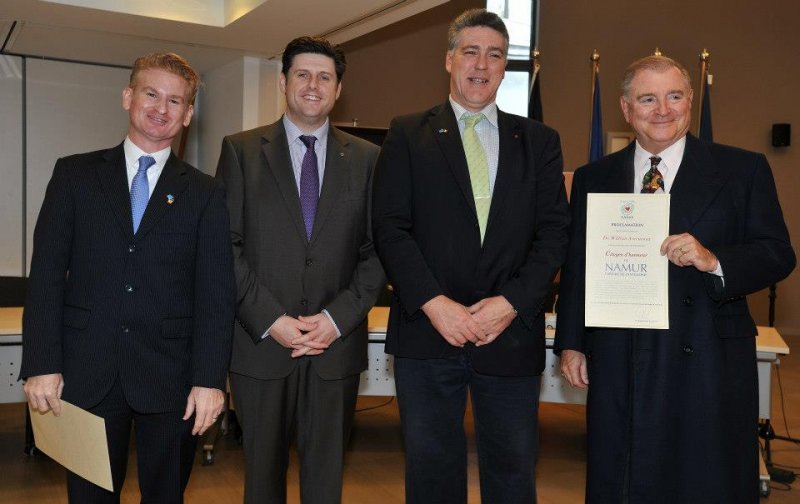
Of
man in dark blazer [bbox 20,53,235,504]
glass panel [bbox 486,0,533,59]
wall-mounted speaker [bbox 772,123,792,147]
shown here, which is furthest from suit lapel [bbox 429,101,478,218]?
wall-mounted speaker [bbox 772,123,792,147]

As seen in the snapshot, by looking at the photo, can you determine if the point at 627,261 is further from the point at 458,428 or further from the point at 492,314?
the point at 458,428

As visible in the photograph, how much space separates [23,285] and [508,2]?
24.2 feet

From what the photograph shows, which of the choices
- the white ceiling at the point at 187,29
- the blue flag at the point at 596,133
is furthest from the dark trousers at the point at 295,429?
the blue flag at the point at 596,133

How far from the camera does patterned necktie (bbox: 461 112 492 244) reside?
101 inches

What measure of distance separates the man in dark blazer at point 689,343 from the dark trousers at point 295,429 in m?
0.82

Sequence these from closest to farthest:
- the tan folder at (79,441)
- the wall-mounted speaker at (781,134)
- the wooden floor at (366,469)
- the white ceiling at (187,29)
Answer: the tan folder at (79,441), the wooden floor at (366,469), the white ceiling at (187,29), the wall-mounted speaker at (781,134)

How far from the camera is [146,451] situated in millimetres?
2305

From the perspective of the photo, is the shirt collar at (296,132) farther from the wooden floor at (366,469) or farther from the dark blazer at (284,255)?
the wooden floor at (366,469)

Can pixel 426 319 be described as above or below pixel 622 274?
below

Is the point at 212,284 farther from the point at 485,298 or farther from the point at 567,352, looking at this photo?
the point at 567,352

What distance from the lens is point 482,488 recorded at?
8.50 feet

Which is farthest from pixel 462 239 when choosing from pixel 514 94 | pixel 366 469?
pixel 514 94

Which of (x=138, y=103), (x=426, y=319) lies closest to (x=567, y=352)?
(x=426, y=319)

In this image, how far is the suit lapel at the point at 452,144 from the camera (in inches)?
99.3
